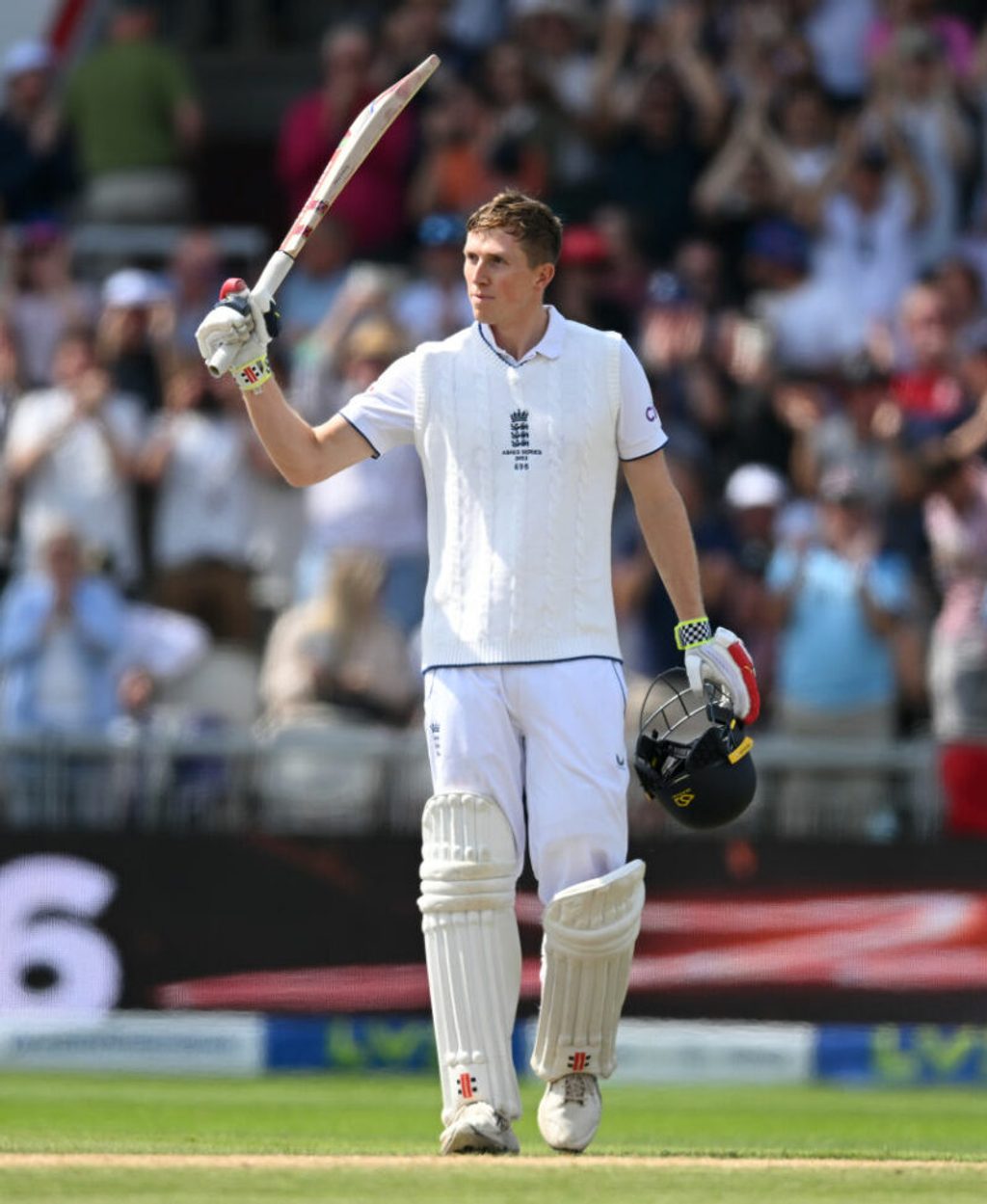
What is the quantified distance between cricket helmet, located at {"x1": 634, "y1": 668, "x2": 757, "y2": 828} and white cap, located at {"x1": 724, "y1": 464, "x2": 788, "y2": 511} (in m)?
5.20

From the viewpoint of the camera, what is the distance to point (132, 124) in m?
14.1

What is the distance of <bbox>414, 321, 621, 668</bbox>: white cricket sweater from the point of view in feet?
19.8

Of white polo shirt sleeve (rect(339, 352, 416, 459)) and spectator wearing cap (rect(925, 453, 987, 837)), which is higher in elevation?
white polo shirt sleeve (rect(339, 352, 416, 459))

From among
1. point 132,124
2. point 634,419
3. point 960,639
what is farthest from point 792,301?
point 634,419

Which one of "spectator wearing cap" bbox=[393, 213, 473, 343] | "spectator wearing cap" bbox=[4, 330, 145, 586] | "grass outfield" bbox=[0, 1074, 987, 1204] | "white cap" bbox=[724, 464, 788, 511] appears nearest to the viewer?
"grass outfield" bbox=[0, 1074, 987, 1204]

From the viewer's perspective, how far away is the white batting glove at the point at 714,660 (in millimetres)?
6215

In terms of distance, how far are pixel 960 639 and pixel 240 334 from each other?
17.4ft

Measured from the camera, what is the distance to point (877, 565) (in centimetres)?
1106

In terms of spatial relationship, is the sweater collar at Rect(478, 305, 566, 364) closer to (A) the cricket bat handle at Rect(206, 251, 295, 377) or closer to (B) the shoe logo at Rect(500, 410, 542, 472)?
(B) the shoe logo at Rect(500, 410, 542, 472)

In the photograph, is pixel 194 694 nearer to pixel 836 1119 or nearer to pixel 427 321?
pixel 427 321

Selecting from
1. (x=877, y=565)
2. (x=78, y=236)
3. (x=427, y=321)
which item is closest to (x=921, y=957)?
(x=877, y=565)

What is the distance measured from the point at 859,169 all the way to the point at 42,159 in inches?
168

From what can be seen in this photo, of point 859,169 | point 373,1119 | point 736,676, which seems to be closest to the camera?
point 736,676

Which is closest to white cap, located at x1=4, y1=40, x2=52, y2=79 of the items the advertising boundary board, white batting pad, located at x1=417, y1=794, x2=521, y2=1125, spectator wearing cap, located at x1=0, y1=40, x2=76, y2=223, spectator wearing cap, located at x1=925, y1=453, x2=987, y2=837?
spectator wearing cap, located at x1=0, y1=40, x2=76, y2=223
